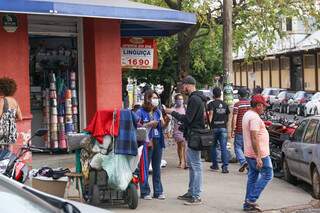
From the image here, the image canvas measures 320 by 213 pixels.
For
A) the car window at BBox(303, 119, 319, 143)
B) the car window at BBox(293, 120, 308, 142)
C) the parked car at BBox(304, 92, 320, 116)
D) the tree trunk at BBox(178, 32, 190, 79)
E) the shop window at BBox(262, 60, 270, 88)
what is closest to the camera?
the car window at BBox(303, 119, 319, 143)

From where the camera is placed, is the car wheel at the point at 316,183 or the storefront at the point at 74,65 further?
the storefront at the point at 74,65

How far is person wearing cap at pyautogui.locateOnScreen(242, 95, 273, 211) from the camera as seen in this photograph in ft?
28.5

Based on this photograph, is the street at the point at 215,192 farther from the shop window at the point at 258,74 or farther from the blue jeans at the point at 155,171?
the shop window at the point at 258,74

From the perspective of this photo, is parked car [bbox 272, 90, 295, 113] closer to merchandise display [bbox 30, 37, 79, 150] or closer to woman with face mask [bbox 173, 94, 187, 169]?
woman with face mask [bbox 173, 94, 187, 169]

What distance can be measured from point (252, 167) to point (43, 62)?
5.51 meters

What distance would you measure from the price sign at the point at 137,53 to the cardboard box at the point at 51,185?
5824 millimetres

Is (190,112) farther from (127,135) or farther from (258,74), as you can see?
(258,74)

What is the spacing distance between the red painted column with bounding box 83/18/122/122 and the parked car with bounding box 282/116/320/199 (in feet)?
11.8

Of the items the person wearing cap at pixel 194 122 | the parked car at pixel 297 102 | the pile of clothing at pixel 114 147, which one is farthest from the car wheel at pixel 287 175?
the parked car at pixel 297 102

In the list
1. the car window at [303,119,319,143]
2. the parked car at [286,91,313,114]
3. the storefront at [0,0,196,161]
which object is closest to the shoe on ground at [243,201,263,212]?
the car window at [303,119,319,143]

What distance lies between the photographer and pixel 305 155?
37.5 ft

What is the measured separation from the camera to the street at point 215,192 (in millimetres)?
9180

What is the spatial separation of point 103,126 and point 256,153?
2130 millimetres

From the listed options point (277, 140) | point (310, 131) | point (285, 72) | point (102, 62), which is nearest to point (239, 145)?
point (277, 140)
